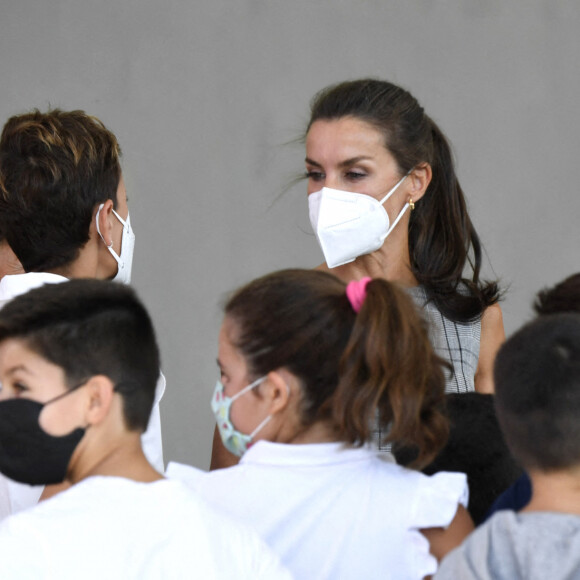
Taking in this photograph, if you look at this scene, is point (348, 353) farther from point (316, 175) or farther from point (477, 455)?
point (316, 175)

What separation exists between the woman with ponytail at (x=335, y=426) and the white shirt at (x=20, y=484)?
280mm

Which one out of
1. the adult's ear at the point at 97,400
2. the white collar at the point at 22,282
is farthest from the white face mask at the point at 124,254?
the adult's ear at the point at 97,400

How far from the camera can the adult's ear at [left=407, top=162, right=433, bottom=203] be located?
2.27 m

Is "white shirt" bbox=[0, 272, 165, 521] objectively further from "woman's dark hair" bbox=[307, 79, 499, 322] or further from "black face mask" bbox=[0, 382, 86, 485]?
"woman's dark hair" bbox=[307, 79, 499, 322]

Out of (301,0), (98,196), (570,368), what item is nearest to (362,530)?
(570,368)

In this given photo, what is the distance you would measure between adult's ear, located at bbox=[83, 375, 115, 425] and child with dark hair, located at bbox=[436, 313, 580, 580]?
551 mm

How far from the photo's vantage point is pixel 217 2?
3.68 m

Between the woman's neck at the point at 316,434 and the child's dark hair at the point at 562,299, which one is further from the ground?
the child's dark hair at the point at 562,299

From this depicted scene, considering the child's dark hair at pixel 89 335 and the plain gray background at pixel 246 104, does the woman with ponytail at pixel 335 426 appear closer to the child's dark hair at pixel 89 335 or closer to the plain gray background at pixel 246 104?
the child's dark hair at pixel 89 335

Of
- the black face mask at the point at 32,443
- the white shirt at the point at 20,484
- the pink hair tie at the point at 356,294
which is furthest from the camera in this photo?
the white shirt at the point at 20,484

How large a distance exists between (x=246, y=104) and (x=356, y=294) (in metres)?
2.31

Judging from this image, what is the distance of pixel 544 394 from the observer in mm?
1285

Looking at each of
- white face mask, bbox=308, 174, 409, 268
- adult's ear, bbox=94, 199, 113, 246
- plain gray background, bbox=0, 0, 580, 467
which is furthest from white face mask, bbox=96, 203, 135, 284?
plain gray background, bbox=0, 0, 580, 467

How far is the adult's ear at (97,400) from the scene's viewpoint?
55.7 inches
